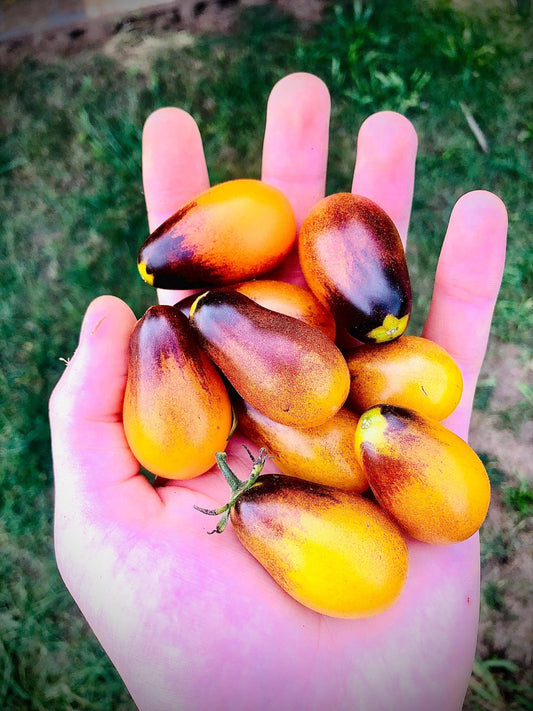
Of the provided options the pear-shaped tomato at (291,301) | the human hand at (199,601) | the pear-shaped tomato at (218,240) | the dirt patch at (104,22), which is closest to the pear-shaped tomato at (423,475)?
the human hand at (199,601)

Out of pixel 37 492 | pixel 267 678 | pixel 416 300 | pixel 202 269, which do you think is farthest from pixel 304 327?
pixel 37 492

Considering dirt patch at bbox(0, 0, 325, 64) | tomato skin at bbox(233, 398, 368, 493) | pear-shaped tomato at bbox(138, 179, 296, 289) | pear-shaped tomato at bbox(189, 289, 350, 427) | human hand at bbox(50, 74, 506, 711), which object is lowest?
human hand at bbox(50, 74, 506, 711)

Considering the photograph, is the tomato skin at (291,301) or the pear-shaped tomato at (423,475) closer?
the pear-shaped tomato at (423,475)

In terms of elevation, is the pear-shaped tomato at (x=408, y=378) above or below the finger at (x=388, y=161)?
below

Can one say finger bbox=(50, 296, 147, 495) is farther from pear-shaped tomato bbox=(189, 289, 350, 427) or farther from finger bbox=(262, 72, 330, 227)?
finger bbox=(262, 72, 330, 227)

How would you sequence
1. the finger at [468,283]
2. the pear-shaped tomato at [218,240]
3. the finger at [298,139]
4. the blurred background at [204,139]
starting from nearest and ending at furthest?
the pear-shaped tomato at [218,240], the finger at [468,283], the finger at [298,139], the blurred background at [204,139]

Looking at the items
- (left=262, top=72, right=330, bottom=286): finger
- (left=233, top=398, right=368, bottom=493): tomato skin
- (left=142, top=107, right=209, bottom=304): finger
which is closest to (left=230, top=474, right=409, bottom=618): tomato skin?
(left=233, top=398, right=368, bottom=493): tomato skin

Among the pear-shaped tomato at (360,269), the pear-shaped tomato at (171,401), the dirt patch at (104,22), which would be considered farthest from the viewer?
the dirt patch at (104,22)

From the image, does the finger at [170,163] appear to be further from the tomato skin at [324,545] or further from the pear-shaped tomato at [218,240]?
the tomato skin at [324,545]
